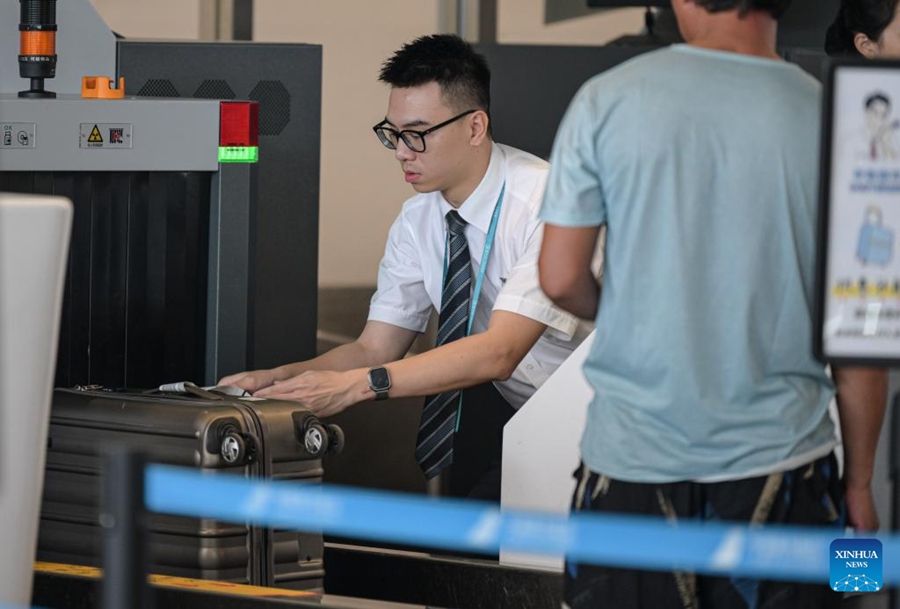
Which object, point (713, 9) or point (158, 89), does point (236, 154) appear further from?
point (713, 9)

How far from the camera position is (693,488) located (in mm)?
1595

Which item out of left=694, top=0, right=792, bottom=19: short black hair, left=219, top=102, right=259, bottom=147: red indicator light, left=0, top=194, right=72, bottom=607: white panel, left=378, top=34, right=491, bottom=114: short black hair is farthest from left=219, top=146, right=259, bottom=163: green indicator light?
left=694, top=0, right=792, bottom=19: short black hair

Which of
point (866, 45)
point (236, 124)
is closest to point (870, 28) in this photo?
point (866, 45)

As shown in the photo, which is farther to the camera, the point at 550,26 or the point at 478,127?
the point at 550,26

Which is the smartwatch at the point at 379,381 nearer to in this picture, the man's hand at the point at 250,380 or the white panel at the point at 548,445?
the man's hand at the point at 250,380

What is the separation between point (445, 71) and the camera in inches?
119

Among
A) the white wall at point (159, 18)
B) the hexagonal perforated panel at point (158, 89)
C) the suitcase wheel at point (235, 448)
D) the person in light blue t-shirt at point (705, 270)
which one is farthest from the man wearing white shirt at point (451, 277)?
the white wall at point (159, 18)

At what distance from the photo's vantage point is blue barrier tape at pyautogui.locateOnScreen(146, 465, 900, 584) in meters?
1.37

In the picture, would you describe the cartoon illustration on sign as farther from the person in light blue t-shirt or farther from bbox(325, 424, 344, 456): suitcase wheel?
bbox(325, 424, 344, 456): suitcase wheel

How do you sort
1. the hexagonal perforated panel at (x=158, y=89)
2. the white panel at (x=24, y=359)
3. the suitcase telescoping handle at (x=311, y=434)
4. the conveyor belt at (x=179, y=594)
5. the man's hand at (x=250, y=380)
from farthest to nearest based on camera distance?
the hexagonal perforated panel at (x=158, y=89) → the man's hand at (x=250, y=380) → the suitcase telescoping handle at (x=311, y=434) → the conveyor belt at (x=179, y=594) → the white panel at (x=24, y=359)

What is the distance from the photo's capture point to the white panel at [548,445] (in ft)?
7.97

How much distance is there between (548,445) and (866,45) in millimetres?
1284

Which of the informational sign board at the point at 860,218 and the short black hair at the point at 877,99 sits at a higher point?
the short black hair at the point at 877,99

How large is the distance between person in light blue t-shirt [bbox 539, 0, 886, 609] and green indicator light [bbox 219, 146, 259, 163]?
1.33 metres
